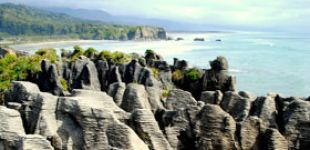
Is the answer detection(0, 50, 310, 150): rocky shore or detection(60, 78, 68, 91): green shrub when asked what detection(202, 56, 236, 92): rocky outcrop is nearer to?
detection(60, 78, 68, 91): green shrub

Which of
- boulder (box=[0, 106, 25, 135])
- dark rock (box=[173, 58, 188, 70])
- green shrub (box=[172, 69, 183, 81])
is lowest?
green shrub (box=[172, 69, 183, 81])

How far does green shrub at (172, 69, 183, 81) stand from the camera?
35.8 meters

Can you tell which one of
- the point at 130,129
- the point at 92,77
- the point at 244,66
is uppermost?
the point at 130,129

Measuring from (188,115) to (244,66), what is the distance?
61.0 m

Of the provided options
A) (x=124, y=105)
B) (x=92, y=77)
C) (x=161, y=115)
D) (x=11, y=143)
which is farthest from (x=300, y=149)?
(x=92, y=77)

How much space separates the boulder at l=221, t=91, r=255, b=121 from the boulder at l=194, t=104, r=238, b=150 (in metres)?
1.99

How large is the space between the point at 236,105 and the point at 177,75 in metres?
22.0

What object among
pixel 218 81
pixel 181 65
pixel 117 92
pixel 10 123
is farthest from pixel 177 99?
pixel 181 65

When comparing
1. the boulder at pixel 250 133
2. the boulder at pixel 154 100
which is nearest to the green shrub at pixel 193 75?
the boulder at pixel 154 100

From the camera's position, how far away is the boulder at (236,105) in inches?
560

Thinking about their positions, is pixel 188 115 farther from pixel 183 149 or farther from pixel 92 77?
pixel 92 77

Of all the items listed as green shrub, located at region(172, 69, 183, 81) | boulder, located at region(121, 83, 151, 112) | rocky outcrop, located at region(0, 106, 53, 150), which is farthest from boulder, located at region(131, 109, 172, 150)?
green shrub, located at region(172, 69, 183, 81)

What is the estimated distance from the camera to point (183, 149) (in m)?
12.5

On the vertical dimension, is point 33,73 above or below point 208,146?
below
